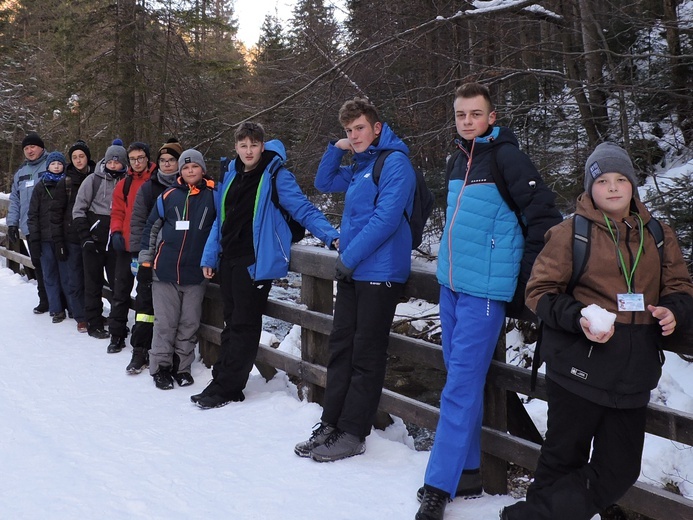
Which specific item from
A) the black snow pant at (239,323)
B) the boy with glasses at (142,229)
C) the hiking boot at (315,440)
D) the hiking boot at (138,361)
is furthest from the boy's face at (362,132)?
the hiking boot at (138,361)

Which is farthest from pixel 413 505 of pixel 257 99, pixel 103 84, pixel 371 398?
pixel 103 84

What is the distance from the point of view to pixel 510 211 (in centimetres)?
301

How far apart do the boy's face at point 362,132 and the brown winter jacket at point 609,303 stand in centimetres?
147

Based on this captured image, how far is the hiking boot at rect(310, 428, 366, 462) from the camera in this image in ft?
12.1

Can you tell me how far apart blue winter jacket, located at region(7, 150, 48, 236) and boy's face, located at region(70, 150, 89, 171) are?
104cm

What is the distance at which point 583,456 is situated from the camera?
2.67 metres

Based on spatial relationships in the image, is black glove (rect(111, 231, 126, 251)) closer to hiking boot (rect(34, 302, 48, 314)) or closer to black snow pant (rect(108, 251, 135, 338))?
black snow pant (rect(108, 251, 135, 338))

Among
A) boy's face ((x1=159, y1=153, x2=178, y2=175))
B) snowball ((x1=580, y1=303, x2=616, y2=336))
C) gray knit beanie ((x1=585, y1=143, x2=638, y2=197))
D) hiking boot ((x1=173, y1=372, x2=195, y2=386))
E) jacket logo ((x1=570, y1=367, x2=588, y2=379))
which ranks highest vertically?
boy's face ((x1=159, y1=153, x2=178, y2=175))

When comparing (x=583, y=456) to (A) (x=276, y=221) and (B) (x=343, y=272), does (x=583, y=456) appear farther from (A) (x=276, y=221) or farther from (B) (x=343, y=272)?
(A) (x=276, y=221)

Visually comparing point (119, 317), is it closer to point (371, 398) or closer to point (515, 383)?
point (371, 398)

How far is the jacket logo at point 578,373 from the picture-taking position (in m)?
2.51

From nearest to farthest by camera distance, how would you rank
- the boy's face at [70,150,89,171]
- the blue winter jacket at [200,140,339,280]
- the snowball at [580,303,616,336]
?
1. the snowball at [580,303,616,336]
2. the blue winter jacket at [200,140,339,280]
3. the boy's face at [70,150,89,171]

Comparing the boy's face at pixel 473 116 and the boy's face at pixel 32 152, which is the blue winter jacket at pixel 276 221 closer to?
the boy's face at pixel 473 116

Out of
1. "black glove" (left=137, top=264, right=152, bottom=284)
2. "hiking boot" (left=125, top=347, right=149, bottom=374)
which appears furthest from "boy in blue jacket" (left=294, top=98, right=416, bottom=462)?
"hiking boot" (left=125, top=347, right=149, bottom=374)
